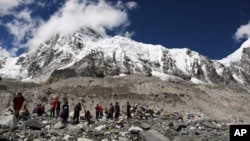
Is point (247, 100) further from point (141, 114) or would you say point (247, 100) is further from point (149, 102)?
point (141, 114)

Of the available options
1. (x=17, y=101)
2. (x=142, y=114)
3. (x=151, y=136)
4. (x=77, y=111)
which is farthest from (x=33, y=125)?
(x=142, y=114)

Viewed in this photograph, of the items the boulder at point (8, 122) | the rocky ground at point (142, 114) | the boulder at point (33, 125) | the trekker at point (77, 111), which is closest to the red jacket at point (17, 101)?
the rocky ground at point (142, 114)

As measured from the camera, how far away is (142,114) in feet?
122

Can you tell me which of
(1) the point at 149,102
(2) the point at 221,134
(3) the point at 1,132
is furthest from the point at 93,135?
(1) the point at 149,102

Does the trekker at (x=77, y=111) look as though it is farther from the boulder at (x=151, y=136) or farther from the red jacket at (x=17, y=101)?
the boulder at (x=151, y=136)

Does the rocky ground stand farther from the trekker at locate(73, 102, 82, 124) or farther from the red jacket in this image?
the red jacket

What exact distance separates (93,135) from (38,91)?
42422 millimetres

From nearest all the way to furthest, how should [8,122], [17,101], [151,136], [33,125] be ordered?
[8,122] < [151,136] < [33,125] < [17,101]

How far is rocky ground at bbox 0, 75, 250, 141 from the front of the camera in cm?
2225

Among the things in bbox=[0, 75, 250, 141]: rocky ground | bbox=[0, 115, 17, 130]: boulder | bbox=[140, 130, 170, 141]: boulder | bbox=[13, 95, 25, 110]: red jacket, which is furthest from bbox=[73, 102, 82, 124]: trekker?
bbox=[140, 130, 170, 141]: boulder

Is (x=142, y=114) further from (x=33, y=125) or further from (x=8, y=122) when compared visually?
(x=8, y=122)

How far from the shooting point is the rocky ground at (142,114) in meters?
22.3

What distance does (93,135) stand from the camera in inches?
884

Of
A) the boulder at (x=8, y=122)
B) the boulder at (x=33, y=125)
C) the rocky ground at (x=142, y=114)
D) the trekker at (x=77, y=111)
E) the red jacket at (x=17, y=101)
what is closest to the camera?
the boulder at (x=8, y=122)
